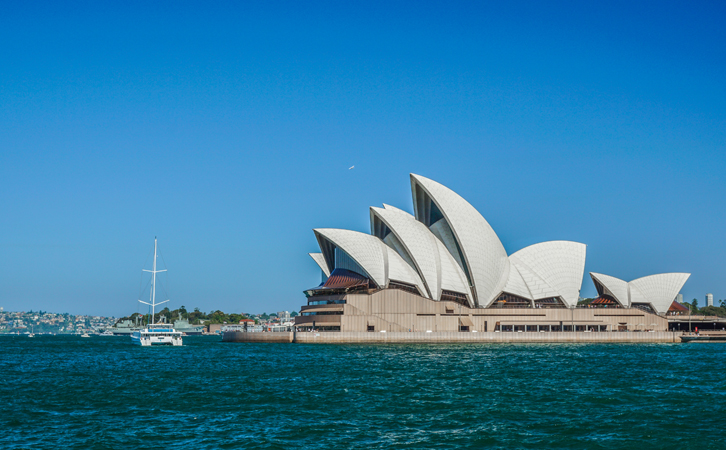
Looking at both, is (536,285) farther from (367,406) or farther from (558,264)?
(367,406)

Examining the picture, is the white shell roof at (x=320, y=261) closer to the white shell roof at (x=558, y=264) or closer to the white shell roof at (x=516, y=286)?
the white shell roof at (x=516, y=286)

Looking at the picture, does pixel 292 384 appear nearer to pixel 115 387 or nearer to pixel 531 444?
pixel 115 387

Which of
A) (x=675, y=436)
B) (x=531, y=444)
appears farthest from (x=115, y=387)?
(x=675, y=436)

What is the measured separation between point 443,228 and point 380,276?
8928 millimetres

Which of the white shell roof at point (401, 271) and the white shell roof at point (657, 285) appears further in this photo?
the white shell roof at point (657, 285)

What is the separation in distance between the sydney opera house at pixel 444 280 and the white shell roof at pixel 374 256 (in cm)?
11

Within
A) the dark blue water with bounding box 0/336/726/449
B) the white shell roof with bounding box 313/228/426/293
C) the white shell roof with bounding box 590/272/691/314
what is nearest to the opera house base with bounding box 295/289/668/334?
the white shell roof with bounding box 313/228/426/293

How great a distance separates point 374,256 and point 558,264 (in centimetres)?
2360

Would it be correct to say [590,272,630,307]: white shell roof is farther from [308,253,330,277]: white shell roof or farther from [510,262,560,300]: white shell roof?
[308,253,330,277]: white shell roof

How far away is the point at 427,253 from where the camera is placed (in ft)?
238

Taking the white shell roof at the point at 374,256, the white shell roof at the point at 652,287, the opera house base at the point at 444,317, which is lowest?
the opera house base at the point at 444,317

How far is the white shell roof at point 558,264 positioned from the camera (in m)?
79.1

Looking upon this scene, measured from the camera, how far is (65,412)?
23109 mm

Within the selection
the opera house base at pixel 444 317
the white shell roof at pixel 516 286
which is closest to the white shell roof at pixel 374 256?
the opera house base at pixel 444 317
